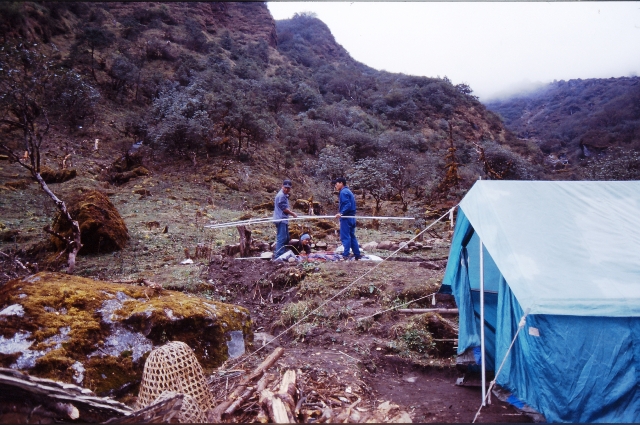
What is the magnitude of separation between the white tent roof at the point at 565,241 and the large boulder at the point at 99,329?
3.10 metres

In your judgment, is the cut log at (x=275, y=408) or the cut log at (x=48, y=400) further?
the cut log at (x=275, y=408)

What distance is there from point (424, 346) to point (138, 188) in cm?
1427

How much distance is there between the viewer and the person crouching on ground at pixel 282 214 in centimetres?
850

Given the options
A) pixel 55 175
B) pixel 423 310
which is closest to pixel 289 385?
pixel 423 310

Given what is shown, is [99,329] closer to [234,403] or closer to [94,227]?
[234,403]

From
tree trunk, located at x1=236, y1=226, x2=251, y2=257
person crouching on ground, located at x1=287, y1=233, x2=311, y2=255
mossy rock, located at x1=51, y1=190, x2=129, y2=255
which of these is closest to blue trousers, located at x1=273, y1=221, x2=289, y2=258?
person crouching on ground, located at x1=287, y1=233, x2=311, y2=255

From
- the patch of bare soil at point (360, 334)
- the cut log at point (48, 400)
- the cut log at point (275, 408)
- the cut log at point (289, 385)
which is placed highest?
the cut log at point (48, 400)

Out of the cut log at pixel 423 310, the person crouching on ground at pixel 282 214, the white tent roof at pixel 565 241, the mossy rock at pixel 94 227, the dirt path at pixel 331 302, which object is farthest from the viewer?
the mossy rock at pixel 94 227

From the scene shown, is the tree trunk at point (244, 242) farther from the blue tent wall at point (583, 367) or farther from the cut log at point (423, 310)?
the blue tent wall at point (583, 367)

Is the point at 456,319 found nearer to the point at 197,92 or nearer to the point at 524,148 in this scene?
the point at 197,92

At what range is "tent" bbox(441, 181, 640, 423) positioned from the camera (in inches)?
134

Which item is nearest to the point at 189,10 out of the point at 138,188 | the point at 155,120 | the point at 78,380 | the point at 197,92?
the point at 197,92

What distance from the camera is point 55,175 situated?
15578mm

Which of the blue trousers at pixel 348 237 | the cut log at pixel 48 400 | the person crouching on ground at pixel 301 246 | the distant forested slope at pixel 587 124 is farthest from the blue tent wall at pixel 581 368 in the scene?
the distant forested slope at pixel 587 124
